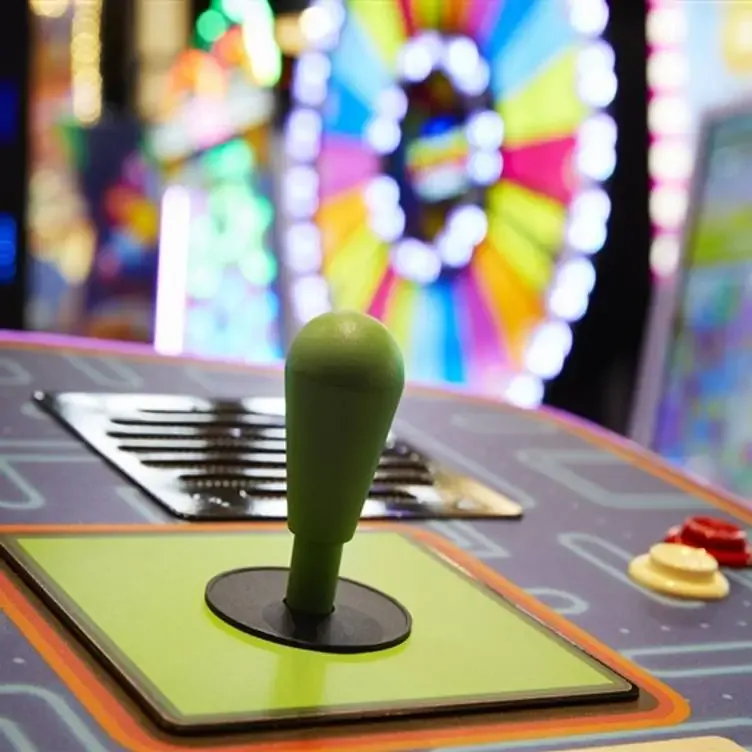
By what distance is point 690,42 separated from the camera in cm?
140

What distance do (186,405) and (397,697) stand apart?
449 millimetres

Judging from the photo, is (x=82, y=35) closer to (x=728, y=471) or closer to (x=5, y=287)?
(x=5, y=287)

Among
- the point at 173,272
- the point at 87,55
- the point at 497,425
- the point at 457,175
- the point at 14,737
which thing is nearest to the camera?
the point at 14,737

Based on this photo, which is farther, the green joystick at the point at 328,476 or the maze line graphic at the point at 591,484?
the maze line graphic at the point at 591,484

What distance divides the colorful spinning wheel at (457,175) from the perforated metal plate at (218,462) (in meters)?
0.67

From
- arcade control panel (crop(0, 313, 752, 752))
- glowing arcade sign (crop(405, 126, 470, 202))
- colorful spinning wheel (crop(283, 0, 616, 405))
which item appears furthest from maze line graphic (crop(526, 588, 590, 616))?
glowing arcade sign (crop(405, 126, 470, 202))

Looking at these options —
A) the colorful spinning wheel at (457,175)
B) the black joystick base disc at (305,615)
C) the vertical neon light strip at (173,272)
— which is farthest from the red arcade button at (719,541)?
the vertical neon light strip at (173,272)

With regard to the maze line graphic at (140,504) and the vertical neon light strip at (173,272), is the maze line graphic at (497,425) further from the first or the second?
the vertical neon light strip at (173,272)

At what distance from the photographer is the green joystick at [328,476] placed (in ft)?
1.30

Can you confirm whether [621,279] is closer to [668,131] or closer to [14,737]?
[668,131]

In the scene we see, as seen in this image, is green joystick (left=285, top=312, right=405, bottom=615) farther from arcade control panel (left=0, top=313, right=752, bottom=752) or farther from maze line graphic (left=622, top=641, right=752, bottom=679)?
maze line graphic (left=622, top=641, right=752, bottom=679)

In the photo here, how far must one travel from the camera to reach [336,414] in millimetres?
398

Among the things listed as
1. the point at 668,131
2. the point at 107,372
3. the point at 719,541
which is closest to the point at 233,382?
the point at 107,372

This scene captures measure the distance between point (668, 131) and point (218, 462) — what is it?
88cm
